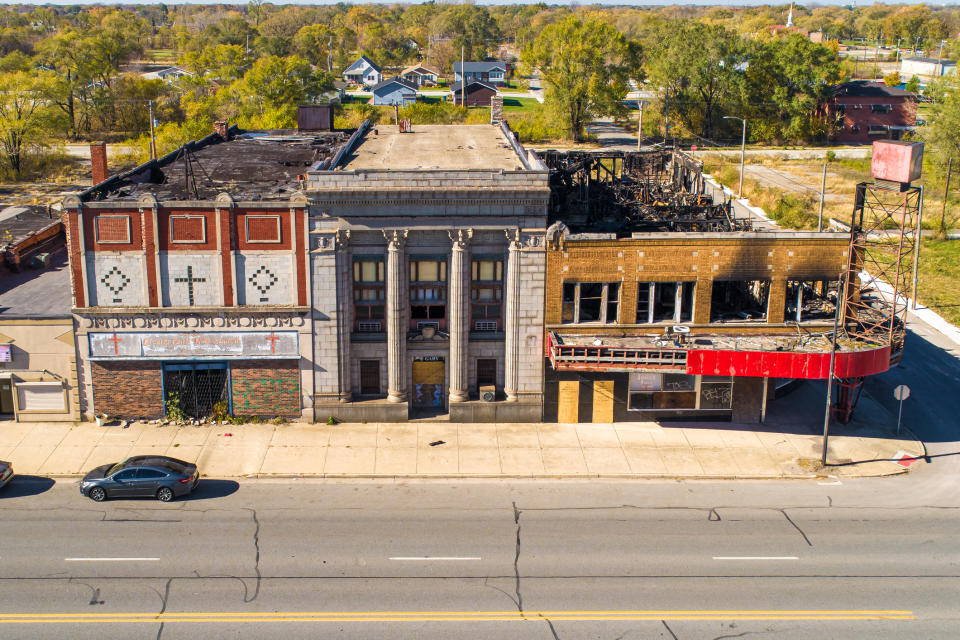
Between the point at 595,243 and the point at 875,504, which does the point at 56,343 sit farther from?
the point at 875,504

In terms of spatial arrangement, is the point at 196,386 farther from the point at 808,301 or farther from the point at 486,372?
the point at 808,301

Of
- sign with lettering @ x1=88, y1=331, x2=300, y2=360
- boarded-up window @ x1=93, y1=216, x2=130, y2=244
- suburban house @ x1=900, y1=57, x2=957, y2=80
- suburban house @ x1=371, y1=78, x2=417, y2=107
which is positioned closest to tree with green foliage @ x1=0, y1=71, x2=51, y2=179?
suburban house @ x1=371, y1=78, x2=417, y2=107

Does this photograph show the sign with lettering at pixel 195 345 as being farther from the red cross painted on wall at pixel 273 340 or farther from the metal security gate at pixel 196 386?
the metal security gate at pixel 196 386

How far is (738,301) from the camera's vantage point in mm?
40500

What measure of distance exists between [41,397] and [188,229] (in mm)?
9865

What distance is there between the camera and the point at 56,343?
124 feet

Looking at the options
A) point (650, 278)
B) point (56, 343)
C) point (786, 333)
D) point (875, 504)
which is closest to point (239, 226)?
point (56, 343)

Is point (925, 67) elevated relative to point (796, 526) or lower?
elevated

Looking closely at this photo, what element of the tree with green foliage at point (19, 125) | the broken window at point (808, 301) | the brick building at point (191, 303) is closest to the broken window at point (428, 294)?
the brick building at point (191, 303)

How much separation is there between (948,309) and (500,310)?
32697 millimetres

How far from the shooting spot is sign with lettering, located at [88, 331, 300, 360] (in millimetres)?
37500

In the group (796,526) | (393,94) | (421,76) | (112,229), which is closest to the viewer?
(796,526)

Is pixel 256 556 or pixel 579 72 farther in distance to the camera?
pixel 579 72

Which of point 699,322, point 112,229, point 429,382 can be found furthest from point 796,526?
point 112,229
